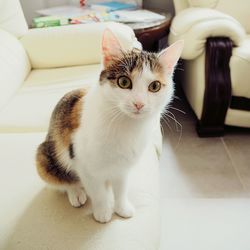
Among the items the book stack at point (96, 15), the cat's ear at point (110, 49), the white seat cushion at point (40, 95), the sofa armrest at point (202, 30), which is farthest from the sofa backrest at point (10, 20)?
the cat's ear at point (110, 49)

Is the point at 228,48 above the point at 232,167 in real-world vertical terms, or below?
above

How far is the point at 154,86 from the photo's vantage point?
0.73m

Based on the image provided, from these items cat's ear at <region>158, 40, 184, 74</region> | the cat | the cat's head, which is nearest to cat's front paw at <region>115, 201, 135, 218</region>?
the cat

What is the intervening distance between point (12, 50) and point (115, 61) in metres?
0.95

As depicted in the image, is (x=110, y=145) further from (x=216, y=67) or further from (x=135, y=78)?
(x=216, y=67)

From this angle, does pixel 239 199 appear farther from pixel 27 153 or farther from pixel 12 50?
pixel 12 50

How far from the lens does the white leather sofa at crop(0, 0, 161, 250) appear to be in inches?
29.0

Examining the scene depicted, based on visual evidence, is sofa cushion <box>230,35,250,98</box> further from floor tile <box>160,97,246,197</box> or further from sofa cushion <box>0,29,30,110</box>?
sofa cushion <box>0,29,30,110</box>

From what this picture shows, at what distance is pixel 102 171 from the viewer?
769 mm

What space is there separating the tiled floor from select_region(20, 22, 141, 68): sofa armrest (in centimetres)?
69

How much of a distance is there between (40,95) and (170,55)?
2.52ft

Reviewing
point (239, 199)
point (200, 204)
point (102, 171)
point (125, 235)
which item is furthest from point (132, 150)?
point (239, 199)

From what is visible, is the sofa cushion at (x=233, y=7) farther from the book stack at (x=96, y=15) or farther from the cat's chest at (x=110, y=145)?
the cat's chest at (x=110, y=145)

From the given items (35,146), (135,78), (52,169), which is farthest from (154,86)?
(35,146)
